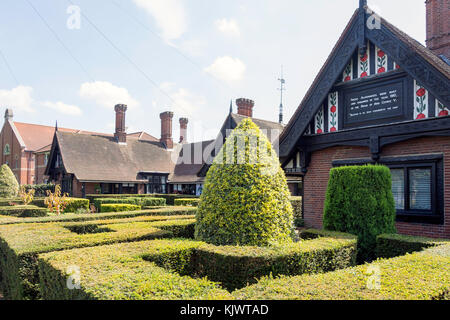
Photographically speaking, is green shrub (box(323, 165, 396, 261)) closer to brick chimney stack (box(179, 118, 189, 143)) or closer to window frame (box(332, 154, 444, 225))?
window frame (box(332, 154, 444, 225))

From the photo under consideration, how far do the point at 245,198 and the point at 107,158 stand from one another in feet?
107

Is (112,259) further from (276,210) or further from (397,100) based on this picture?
(397,100)

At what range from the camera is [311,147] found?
12.6m

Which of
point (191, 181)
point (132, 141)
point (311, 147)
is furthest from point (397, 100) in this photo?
point (132, 141)

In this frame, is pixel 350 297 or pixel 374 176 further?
pixel 374 176

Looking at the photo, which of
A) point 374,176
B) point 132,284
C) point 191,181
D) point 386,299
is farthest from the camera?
point 191,181

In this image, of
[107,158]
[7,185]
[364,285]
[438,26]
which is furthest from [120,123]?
[364,285]

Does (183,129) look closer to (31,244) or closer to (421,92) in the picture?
(421,92)

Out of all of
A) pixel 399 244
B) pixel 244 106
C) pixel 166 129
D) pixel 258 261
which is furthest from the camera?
pixel 166 129

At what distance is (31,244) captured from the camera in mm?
6418

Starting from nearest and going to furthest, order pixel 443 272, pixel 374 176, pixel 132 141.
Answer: pixel 443 272, pixel 374 176, pixel 132 141

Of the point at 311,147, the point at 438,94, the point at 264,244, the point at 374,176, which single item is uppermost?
the point at 438,94

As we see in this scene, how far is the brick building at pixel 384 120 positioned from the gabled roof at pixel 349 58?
0.03 m
